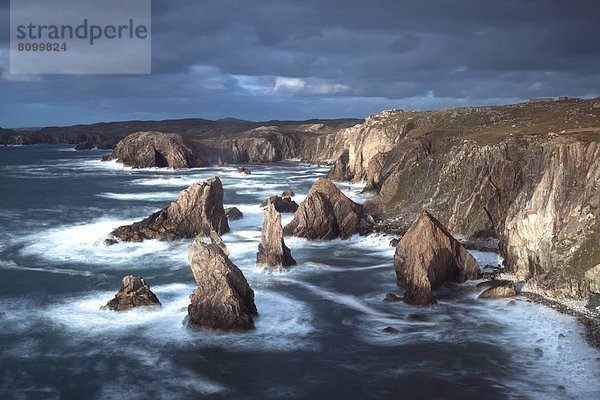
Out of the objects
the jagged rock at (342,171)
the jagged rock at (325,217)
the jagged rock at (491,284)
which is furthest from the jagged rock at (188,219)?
Answer: the jagged rock at (342,171)

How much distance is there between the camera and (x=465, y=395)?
3325 cm

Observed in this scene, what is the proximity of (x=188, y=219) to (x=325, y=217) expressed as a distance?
16.2 meters

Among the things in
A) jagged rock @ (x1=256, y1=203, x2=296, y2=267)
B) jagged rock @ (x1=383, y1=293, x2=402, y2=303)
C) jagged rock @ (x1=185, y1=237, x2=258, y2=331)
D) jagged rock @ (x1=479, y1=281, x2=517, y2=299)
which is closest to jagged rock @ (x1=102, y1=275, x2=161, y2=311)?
jagged rock @ (x1=185, y1=237, x2=258, y2=331)

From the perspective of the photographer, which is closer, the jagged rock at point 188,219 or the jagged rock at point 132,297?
the jagged rock at point 132,297

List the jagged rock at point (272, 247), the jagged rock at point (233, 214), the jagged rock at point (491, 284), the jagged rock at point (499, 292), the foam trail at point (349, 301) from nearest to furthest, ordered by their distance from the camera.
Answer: the foam trail at point (349, 301), the jagged rock at point (499, 292), the jagged rock at point (491, 284), the jagged rock at point (272, 247), the jagged rock at point (233, 214)

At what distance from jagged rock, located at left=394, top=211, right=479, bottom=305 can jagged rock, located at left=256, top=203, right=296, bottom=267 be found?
482 inches

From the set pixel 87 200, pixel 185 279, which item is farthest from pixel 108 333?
pixel 87 200

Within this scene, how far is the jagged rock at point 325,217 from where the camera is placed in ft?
235

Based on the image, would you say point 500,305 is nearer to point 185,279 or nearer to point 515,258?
point 515,258

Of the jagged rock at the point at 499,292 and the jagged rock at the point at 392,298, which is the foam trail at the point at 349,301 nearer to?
the jagged rock at the point at 392,298

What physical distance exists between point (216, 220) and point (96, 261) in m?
15.7

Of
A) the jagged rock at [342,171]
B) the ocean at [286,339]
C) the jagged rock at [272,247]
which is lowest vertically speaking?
the ocean at [286,339]

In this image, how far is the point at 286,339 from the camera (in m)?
42.5

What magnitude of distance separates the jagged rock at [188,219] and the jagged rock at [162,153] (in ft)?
368
